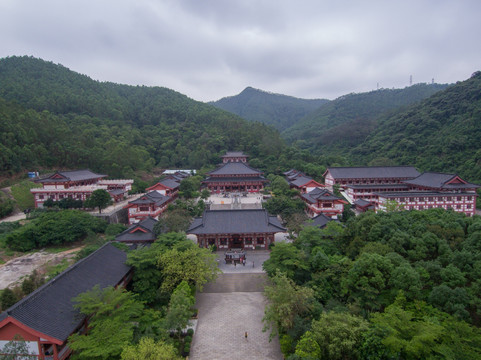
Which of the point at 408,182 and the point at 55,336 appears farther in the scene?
the point at 408,182

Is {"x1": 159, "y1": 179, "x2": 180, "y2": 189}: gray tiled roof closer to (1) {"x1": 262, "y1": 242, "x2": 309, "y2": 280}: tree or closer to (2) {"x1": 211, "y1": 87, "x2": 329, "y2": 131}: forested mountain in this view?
(1) {"x1": 262, "y1": 242, "x2": 309, "y2": 280}: tree

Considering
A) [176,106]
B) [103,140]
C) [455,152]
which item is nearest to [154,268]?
[103,140]

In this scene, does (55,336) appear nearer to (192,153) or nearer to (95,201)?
(95,201)

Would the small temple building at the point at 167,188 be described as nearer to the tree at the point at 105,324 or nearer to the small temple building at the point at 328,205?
the small temple building at the point at 328,205

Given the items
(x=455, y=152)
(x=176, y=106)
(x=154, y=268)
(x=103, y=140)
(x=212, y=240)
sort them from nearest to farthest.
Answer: (x=154, y=268), (x=212, y=240), (x=455, y=152), (x=103, y=140), (x=176, y=106)

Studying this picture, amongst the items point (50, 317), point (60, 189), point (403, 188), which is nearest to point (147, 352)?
point (50, 317)

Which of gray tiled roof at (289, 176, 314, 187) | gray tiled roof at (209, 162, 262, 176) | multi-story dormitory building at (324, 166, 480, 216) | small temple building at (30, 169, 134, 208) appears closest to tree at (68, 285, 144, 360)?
small temple building at (30, 169, 134, 208)
